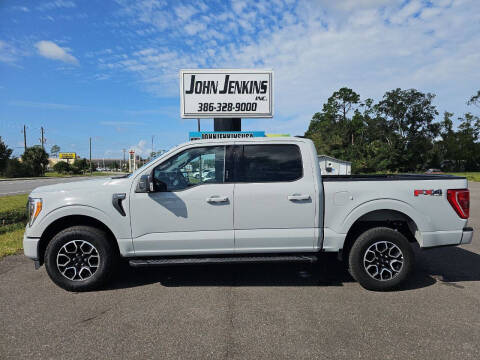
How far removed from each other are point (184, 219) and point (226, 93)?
20.5 ft

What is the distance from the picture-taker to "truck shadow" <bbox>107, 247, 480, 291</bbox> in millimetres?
4031

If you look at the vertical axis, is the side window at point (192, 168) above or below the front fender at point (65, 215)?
above

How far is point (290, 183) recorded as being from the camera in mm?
3777

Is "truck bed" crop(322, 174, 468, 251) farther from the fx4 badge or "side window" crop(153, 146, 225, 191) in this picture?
"side window" crop(153, 146, 225, 191)

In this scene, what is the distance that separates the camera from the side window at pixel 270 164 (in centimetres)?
384

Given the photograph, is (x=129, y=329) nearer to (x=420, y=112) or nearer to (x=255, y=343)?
(x=255, y=343)

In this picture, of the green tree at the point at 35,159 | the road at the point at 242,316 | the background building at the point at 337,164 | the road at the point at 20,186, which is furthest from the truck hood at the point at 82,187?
the green tree at the point at 35,159

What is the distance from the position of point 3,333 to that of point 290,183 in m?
3.42

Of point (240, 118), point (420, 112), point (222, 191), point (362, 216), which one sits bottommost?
point (362, 216)

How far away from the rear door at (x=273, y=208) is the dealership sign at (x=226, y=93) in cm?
568

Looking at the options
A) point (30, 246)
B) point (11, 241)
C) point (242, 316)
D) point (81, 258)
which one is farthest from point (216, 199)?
point (11, 241)

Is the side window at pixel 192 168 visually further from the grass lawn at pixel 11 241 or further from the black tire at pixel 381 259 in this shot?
the grass lawn at pixel 11 241

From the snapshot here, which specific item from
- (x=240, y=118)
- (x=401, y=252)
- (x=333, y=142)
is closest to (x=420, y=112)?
(x=333, y=142)

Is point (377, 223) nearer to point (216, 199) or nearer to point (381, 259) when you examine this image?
point (381, 259)
